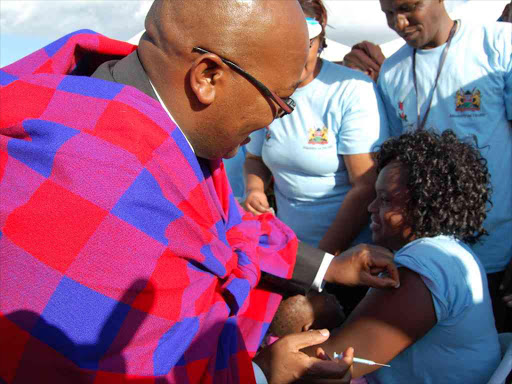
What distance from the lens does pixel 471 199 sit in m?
2.26

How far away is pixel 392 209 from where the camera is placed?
92.7 inches

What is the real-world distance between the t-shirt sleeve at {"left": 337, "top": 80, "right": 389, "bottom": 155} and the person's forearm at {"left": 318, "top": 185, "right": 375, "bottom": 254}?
0.78 ft

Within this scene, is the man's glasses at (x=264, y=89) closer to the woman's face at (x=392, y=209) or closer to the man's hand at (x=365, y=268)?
the man's hand at (x=365, y=268)

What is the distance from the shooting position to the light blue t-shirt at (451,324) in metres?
1.90

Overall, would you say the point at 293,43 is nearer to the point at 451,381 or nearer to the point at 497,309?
the point at 451,381

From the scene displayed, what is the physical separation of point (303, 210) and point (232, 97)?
5.42 feet

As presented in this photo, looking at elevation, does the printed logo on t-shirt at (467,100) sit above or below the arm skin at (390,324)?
above

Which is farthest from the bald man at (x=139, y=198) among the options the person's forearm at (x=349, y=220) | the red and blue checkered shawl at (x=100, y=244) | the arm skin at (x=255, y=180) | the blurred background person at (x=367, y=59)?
the blurred background person at (x=367, y=59)

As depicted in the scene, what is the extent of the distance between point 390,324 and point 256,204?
4.53ft

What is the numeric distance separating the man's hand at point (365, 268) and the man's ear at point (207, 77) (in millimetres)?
966

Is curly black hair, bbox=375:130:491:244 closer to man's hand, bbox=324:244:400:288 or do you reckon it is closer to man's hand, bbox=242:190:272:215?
man's hand, bbox=324:244:400:288

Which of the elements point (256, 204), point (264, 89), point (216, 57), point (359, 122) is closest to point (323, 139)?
point (359, 122)

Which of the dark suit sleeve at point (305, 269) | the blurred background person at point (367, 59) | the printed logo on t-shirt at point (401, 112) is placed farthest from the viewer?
the blurred background person at point (367, 59)

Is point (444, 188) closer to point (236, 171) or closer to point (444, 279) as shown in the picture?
point (444, 279)
